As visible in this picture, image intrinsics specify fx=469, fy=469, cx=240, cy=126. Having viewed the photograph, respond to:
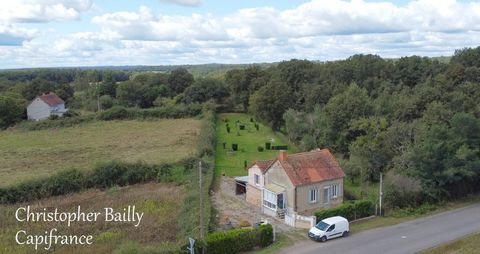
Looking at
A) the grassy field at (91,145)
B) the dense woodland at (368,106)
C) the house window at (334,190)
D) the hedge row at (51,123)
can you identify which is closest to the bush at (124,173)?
the grassy field at (91,145)

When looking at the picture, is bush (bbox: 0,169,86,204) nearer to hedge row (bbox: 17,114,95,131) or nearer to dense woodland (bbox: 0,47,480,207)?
dense woodland (bbox: 0,47,480,207)

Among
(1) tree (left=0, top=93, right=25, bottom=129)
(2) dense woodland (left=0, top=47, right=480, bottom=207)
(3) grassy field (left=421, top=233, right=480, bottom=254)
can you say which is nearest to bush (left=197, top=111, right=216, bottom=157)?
(2) dense woodland (left=0, top=47, right=480, bottom=207)

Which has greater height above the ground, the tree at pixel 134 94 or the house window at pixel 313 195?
the tree at pixel 134 94

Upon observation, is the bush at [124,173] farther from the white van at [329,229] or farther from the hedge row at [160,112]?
the hedge row at [160,112]

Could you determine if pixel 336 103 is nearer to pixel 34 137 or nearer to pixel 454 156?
pixel 454 156

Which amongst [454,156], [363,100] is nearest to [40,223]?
[454,156]

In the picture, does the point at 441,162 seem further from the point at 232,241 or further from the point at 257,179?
the point at 232,241

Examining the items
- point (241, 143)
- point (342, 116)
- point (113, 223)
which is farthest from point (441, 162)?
point (241, 143)
